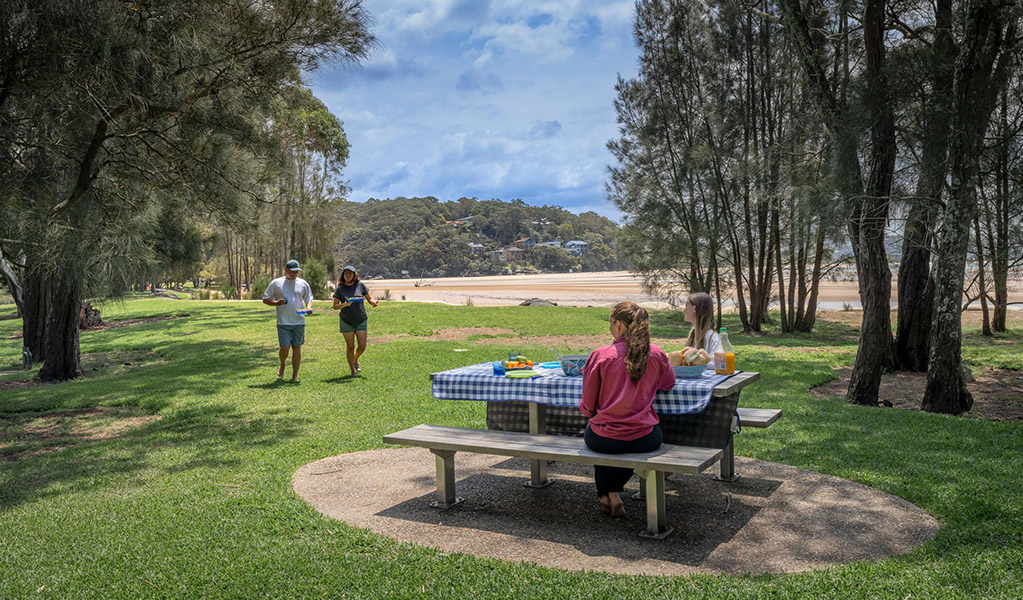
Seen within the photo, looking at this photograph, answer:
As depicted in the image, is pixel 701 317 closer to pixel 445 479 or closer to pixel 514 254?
pixel 445 479

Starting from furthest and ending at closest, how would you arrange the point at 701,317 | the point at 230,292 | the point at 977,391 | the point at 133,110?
1. the point at 230,292
2. the point at 977,391
3. the point at 133,110
4. the point at 701,317

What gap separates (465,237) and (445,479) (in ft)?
421

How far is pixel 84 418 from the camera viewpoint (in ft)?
27.6

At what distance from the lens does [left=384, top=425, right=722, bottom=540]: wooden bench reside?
12.8 feet

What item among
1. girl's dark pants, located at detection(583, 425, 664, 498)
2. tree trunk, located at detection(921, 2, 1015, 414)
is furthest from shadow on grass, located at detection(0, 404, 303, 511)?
tree trunk, located at detection(921, 2, 1015, 414)

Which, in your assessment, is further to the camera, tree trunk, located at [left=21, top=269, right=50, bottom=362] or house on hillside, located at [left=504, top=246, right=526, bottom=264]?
house on hillside, located at [left=504, top=246, right=526, bottom=264]

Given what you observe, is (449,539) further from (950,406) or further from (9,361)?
(9,361)

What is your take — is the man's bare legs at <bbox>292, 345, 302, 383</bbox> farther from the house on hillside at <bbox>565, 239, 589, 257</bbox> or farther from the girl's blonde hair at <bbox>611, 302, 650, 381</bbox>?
the house on hillside at <bbox>565, 239, 589, 257</bbox>

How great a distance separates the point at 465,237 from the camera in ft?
A: 433

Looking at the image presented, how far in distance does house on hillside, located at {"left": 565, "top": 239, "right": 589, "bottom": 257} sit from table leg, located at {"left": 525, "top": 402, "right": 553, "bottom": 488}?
137 m

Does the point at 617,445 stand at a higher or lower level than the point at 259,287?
lower

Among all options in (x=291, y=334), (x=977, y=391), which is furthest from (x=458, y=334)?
(x=977, y=391)

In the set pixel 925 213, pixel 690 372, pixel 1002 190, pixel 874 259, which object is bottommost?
Answer: pixel 690 372

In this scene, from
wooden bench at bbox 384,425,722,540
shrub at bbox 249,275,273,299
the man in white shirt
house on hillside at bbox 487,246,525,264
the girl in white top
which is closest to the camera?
wooden bench at bbox 384,425,722,540
